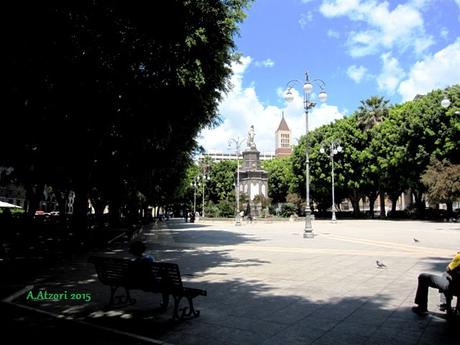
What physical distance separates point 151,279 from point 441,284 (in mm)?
4574

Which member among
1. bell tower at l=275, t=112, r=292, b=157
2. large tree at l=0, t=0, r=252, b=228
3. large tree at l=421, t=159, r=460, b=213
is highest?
bell tower at l=275, t=112, r=292, b=157

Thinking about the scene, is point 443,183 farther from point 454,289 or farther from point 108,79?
point 454,289

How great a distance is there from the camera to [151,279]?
647 cm

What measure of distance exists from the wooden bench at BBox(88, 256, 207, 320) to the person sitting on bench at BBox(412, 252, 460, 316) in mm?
3510

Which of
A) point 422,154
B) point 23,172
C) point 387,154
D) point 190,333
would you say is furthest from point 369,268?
point 387,154

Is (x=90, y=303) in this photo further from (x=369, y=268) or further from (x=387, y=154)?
(x=387, y=154)

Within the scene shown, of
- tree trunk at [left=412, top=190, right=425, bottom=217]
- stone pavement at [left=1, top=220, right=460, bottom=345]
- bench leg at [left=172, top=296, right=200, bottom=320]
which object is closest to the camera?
stone pavement at [left=1, top=220, right=460, bottom=345]

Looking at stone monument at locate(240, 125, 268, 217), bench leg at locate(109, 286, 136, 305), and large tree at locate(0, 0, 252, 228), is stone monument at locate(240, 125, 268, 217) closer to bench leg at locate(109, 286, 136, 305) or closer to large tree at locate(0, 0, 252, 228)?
large tree at locate(0, 0, 252, 228)

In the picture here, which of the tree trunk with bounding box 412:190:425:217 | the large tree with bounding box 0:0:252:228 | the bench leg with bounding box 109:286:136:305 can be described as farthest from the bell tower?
the bench leg with bounding box 109:286:136:305

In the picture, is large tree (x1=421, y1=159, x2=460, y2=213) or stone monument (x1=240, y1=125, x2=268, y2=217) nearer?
large tree (x1=421, y1=159, x2=460, y2=213)

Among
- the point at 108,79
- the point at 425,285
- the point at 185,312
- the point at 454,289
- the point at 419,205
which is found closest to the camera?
the point at 454,289

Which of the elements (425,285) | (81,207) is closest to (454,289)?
(425,285)

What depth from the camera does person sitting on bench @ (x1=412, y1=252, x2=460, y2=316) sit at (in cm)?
597

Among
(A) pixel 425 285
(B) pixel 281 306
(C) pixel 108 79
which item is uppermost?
(C) pixel 108 79
